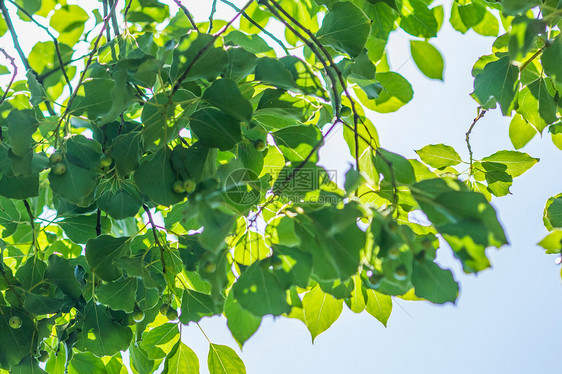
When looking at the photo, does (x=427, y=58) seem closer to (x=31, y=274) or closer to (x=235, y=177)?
(x=235, y=177)

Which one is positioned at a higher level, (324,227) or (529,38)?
(529,38)

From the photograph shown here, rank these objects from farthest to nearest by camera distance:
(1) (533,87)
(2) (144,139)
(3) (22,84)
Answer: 1. (3) (22,84)
2. (1) (533,87)
3. (2) (144,139)

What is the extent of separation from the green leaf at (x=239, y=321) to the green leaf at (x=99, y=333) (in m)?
0.43

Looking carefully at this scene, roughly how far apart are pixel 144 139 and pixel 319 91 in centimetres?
27

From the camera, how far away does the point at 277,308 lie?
67 centimetres

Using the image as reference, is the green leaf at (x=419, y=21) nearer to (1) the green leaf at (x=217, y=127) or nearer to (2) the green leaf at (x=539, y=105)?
(2) the green leaf at (x=539, y=105)

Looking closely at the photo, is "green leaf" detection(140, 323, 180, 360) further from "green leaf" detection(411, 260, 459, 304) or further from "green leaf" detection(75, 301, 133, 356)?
"green leaf" detection(411, 260, 459, 304)

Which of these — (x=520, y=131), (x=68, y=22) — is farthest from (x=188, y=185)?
(x=520, y=131)

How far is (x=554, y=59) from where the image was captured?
0.80 m

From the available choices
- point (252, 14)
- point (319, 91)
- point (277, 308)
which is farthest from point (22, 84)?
point (277, 308)

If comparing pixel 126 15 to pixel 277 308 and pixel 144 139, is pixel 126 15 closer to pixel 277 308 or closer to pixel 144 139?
pixel 144 139

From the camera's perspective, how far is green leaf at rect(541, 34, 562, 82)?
0.80 m

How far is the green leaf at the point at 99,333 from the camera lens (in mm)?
1101

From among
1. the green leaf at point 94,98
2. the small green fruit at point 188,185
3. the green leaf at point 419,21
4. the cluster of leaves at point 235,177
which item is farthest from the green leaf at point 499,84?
the green leaf at point 94,98
